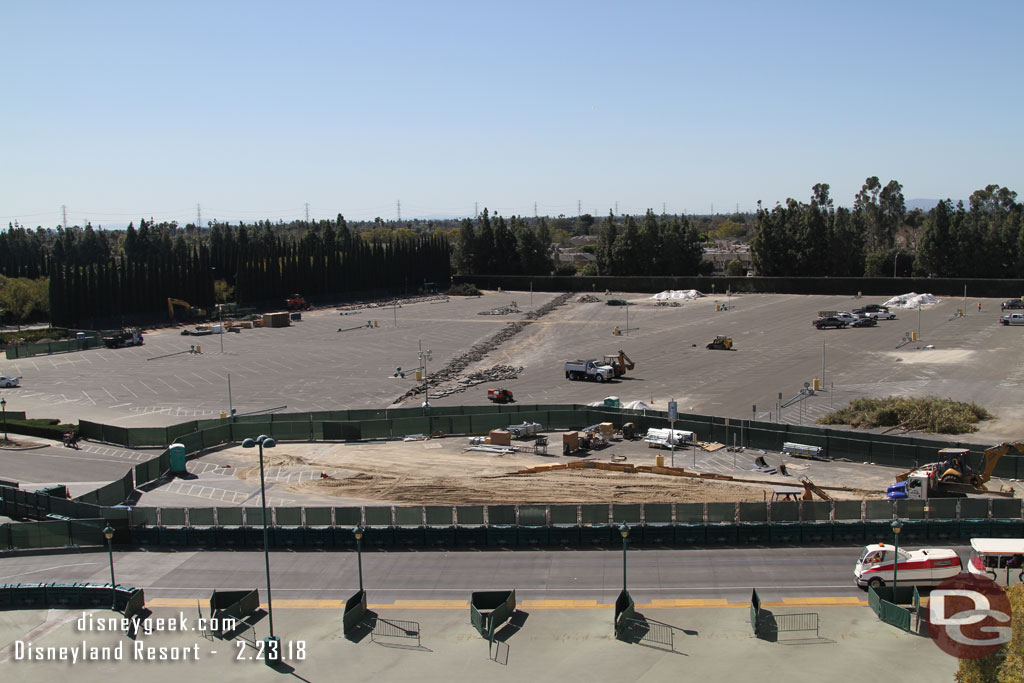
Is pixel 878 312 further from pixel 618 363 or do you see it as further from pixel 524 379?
pixel 524 379

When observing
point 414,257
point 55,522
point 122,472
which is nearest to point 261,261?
point 414,257

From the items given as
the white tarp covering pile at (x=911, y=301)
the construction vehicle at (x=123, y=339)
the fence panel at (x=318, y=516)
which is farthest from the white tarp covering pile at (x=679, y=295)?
the fence panel at (x=318, y=516)

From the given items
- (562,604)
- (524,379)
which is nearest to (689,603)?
(562,604)

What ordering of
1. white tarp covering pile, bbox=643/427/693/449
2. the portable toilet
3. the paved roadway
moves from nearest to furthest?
the paved roadway → the portable toilet → white tarp covering pile, bbox=643/427/693/449

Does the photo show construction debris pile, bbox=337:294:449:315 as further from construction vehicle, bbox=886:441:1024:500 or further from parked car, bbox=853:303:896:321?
construction vehicle, bbox=886:441:1024:500

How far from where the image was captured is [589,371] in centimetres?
6481

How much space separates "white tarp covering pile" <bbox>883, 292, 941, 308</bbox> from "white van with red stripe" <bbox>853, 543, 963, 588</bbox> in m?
80.5

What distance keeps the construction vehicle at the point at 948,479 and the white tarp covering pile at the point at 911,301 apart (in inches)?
2706

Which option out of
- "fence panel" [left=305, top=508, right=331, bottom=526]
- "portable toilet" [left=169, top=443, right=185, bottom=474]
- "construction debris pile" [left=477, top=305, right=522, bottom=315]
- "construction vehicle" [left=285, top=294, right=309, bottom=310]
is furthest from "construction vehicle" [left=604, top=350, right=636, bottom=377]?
"construction vehicle" [left=285, top=294, right=309, bottom=310]

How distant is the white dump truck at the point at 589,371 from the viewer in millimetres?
64375

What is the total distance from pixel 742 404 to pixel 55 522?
129ft

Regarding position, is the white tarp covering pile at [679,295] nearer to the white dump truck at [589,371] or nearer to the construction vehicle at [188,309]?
the white dump truck at [589,371]

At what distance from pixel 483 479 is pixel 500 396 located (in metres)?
19.5
